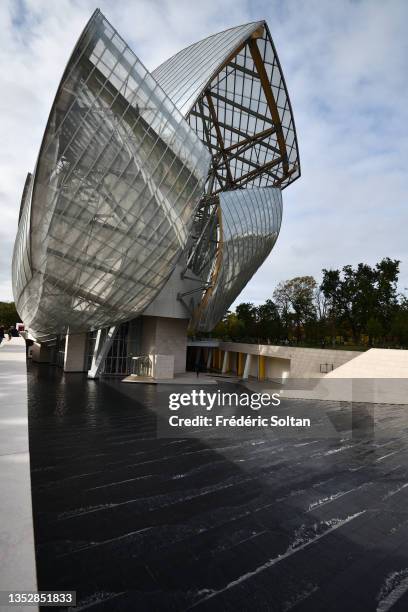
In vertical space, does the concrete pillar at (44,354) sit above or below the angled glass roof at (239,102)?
below

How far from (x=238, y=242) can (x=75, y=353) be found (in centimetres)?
1733

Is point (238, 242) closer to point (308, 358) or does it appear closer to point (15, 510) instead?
point (308, 358)

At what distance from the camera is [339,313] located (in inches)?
1598

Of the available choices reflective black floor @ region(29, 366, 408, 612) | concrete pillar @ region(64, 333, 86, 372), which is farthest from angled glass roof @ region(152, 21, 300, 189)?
reflective black floor @ region(29, 366, 408, 612)

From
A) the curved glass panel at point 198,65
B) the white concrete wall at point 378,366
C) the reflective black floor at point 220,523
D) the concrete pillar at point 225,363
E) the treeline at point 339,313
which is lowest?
the concrete pillar at point 225,363

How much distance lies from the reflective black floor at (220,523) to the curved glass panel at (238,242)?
21.3m

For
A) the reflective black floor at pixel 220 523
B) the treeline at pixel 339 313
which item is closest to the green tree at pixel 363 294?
the treeline at pixel 339 313

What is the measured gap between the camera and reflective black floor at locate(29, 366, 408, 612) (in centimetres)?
335

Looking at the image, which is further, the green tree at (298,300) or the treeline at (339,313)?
the green tree at (298,300)

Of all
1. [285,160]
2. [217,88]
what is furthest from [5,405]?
[285,160]

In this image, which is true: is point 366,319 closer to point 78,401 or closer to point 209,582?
point 78,401

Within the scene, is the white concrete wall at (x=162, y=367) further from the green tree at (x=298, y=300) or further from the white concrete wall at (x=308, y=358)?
the green tree at (x=298, y=300)

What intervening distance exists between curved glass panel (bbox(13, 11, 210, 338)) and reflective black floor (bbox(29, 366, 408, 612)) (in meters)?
12.2

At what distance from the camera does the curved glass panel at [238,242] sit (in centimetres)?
2877
